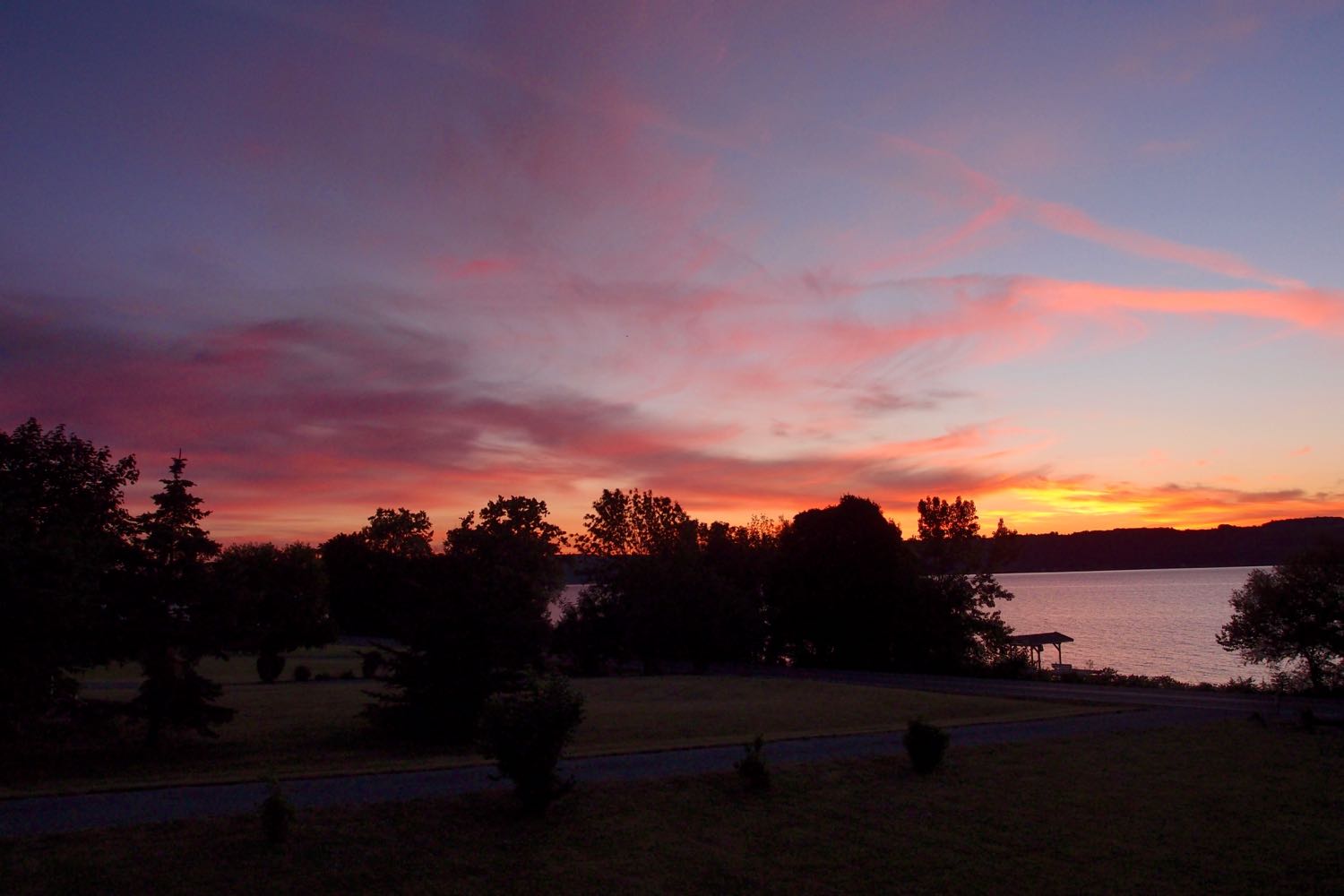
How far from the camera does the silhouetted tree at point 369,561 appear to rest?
318ft

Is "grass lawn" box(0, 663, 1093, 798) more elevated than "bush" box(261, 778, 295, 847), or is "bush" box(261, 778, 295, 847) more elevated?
"bush" box(261, 778, 295, 847)

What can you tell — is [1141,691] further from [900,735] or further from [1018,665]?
[900,735]

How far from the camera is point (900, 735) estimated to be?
22000mm

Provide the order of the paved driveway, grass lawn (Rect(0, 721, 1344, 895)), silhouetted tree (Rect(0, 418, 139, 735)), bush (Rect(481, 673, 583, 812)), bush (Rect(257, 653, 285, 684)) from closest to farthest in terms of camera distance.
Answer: grass lawn (Rect(0, 721, 1344, 895)) → the paved driveway → bush (Rect(481, 673, 583, 812)) → silhouetted tree (Rect(0, 418, 139, 735)) → bush (Rect(257, 653, 285, 684))

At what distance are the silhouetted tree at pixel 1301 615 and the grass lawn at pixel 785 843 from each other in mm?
25991

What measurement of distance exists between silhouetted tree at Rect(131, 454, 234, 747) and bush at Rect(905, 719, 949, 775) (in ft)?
44.8

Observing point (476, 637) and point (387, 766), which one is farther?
point (476, 637)

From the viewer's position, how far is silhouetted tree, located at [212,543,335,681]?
19422mm

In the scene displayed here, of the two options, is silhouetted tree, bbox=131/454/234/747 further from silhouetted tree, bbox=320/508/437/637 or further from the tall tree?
silhouetted tree, bbox=320/508/437/637

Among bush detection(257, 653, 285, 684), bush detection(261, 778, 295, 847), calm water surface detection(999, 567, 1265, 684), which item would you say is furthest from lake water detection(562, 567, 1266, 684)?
bush detection(261, 778, 295, 847)

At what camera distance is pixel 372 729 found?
22.9 m

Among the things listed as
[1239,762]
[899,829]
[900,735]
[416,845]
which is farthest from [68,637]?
[1239,762]

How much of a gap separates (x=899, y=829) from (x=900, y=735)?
8.39 m

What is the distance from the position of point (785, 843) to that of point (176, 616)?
532 inches
